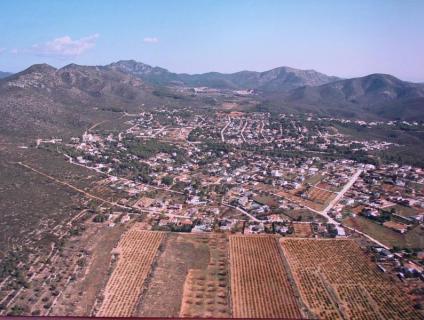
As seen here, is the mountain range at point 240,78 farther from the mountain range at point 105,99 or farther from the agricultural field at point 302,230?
the agricultural field at point 302,230

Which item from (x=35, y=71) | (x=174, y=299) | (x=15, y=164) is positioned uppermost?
(x=35, y=71)

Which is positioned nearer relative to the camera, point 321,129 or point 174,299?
point 174,299

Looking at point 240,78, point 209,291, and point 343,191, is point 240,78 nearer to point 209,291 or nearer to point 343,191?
point 343,191

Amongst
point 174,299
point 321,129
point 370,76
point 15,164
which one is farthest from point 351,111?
point 174,299

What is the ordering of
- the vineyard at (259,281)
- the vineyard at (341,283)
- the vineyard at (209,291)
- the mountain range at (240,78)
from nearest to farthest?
the vineyard at (209,291)
the vineyard at (341,283)
the vineyard at (259,281)
the mountain range at (240,78)

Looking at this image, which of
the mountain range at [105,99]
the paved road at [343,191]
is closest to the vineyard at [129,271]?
the paved road at [343,191]

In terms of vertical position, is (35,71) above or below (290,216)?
above

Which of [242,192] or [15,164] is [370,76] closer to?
[242,192]
